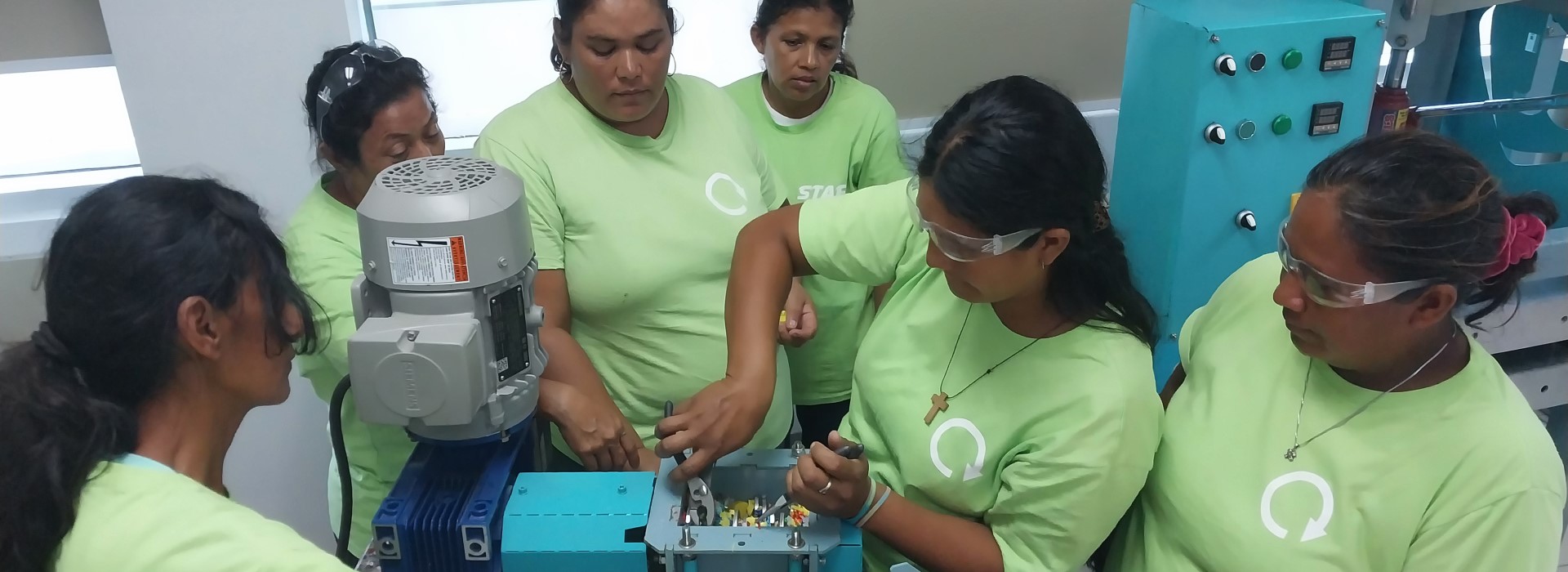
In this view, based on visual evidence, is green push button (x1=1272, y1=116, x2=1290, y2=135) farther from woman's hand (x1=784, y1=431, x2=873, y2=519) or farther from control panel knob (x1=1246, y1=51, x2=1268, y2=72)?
woman's hand (x1=784, y1=431, x2=873, y2=519)

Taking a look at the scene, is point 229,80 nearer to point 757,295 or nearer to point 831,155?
point 831,155

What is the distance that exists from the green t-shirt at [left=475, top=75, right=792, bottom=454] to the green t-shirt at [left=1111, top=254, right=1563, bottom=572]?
0.65 meters

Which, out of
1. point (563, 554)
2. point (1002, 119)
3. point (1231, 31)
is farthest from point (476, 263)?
point (1231, 31)

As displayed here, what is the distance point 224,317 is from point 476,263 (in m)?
0.26

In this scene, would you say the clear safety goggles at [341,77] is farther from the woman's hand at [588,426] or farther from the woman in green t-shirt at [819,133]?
the woman in green t-shirt at [819,133]

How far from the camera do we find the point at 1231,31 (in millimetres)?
1980

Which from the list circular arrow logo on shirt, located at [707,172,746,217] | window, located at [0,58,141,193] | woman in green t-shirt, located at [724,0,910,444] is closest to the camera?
circular arrow logo on shirt, located at [707,172,746,217]

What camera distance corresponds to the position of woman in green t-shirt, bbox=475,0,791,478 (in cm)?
139

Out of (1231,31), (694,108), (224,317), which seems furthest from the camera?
(1231,31)

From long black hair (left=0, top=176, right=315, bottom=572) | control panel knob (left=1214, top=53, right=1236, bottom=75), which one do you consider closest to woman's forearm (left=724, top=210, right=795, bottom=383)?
long black hair (left=0, top=176, right=315, bottom=572)

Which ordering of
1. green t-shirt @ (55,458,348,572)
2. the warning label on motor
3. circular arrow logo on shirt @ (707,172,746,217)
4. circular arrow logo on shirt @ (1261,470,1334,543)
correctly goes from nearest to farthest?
green t-shirt @ (55,458,348,572)
the warning label on motor
circular arrow logo on shirt @ (1261,470,1334,543)
circular arrow logo on shirt @ (707,172,746,217)

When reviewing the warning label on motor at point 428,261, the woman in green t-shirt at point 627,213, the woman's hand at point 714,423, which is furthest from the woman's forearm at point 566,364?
the warning label on motor at point 428,261

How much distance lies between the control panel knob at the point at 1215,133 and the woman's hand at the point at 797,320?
1034 millimetres

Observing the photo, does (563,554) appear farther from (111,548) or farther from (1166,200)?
(1166,200)
